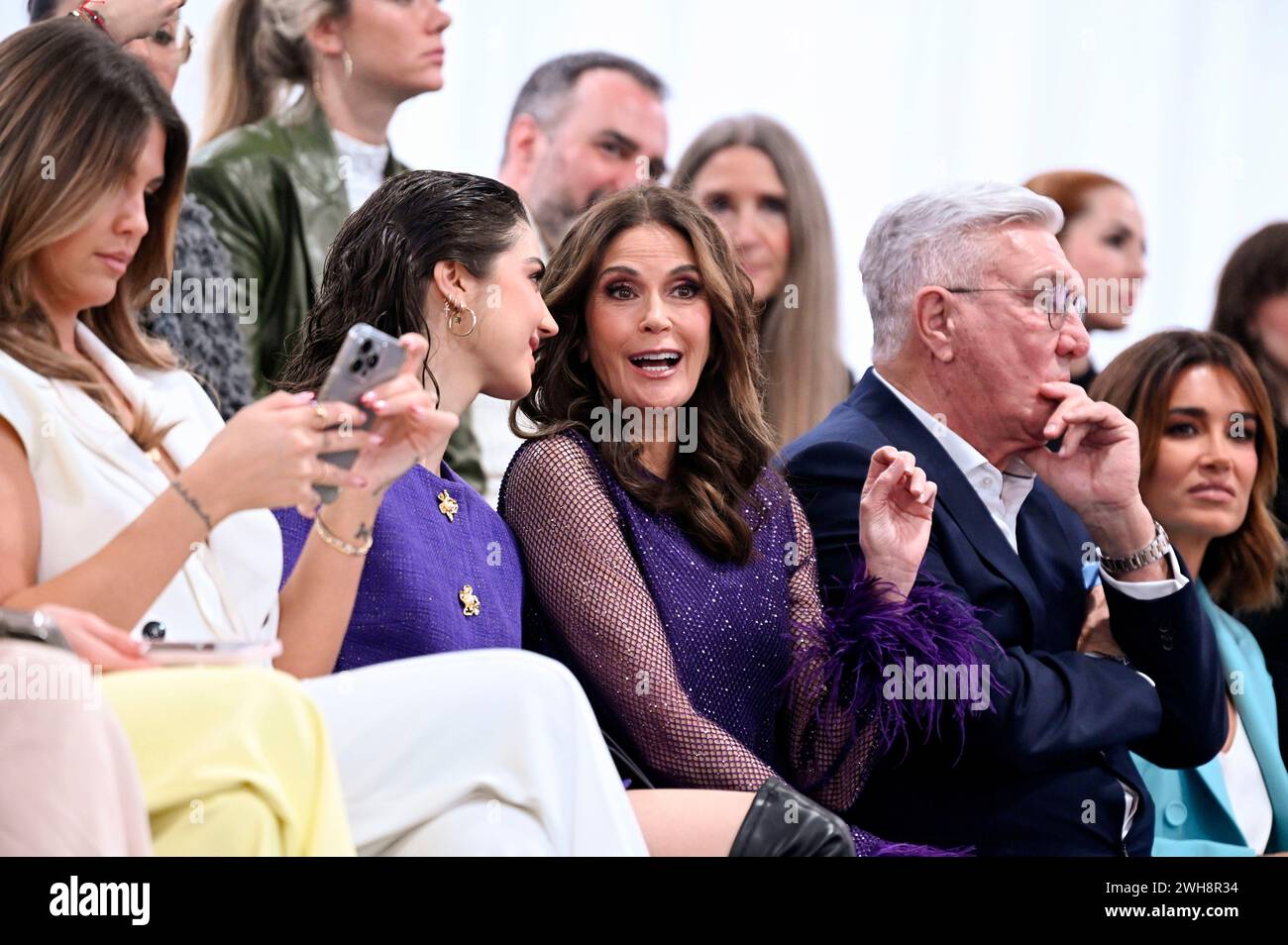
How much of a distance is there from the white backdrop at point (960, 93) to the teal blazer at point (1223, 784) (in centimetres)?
125

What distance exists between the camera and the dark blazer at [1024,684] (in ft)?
7.54

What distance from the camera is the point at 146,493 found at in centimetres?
188

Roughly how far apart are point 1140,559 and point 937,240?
61 centimetres

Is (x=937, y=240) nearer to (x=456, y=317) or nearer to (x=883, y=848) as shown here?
(x=456, y=317)

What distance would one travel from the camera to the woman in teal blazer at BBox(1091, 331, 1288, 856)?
9.16 feet

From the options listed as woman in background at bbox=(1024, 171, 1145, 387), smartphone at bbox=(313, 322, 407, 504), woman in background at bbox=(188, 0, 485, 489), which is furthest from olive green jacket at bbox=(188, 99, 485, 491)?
woman in background at bbox=(1024, 171, 1145, 387)

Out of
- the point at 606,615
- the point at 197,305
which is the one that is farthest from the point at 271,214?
the point at 606,615

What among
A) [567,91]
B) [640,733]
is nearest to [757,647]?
[640,733]

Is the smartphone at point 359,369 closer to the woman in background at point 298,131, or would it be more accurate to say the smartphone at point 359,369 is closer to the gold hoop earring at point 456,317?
the gold hoop earring at point 456,317

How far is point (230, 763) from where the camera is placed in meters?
1.51

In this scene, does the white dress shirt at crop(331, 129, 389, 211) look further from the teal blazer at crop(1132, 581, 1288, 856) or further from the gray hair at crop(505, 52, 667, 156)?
the teal blazer at crop(1132, 581, 1288, 856)

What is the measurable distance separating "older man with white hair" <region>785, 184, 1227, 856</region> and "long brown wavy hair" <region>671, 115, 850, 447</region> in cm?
78

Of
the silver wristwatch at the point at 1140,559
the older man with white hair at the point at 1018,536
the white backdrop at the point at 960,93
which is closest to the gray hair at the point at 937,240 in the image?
the older man with white hair at the point at 1018,536
